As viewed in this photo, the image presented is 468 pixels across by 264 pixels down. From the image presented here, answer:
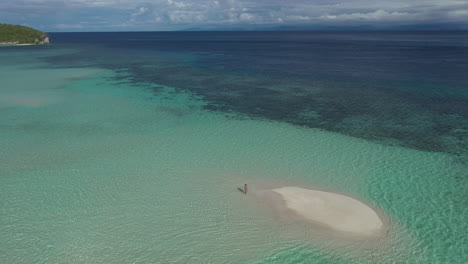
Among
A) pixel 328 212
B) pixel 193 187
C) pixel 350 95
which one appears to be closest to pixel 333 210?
pixel 328 212

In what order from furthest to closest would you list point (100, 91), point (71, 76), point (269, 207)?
point (71, 76) < point (100, 91) < point (269, 207)

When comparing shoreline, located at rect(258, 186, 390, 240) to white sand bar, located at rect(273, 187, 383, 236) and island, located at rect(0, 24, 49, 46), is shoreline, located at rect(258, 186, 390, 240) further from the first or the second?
island, located at rect(0, 24, 49, 46)

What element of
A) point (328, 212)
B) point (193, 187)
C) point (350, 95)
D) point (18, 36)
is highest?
point (18, 36)

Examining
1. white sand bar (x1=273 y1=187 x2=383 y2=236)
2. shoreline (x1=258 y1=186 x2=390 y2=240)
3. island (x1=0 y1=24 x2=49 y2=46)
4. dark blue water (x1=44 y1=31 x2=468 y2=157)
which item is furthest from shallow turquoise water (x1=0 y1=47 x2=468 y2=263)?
island (x1=0 y1=24 x2=49 y2=46)

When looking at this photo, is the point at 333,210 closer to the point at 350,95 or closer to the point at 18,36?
the point at 350,95

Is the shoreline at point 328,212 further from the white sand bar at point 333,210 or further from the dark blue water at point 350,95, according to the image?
the dark blue water at point 350,95

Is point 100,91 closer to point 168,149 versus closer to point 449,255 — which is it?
point 168,149

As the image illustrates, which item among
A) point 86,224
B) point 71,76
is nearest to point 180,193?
point 86,224
